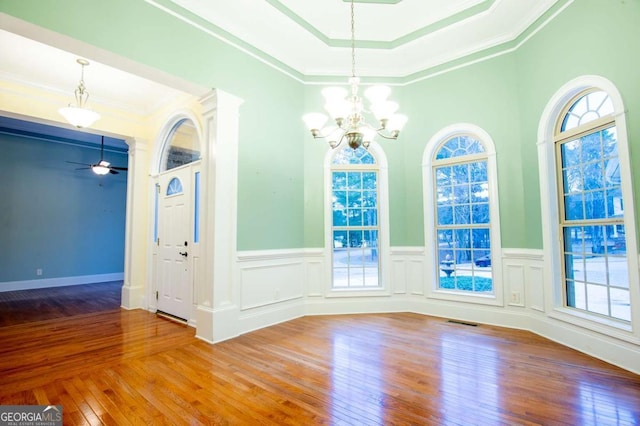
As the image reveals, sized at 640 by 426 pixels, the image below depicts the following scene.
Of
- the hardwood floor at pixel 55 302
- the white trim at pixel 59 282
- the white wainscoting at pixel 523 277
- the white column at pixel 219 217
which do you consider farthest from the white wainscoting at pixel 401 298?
the white trim at pixel 59 282

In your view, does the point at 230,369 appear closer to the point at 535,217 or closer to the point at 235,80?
the point at 235,80

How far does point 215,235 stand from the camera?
3467 mm

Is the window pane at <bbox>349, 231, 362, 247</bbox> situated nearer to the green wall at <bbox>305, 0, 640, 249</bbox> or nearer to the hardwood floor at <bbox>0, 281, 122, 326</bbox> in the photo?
the green wall at <bbox>305, 0, 640, 249</bbox>

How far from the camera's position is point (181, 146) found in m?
4.65

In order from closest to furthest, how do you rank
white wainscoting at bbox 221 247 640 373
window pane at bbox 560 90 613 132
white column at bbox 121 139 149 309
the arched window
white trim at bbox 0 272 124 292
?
1. window pane at bbox 560 90 613 132
2. white wainscoting at bbox 221 247 640 373
3. the arched window
4. white column at bbox 121 139 149 309
5. white trim at bbox 0 272 124 292

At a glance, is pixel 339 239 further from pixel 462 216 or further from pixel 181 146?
pixel 181 146

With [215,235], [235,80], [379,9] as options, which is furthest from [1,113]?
[379,9]

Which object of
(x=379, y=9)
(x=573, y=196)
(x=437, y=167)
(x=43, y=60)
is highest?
(x=379, y=9)

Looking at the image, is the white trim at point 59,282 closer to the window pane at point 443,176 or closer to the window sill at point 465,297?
the window sill at point 465,297

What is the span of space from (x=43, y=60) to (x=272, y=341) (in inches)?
172

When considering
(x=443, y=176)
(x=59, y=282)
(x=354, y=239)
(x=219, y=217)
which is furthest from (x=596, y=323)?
(x=59, y=282)

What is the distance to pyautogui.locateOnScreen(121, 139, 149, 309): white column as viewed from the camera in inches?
196

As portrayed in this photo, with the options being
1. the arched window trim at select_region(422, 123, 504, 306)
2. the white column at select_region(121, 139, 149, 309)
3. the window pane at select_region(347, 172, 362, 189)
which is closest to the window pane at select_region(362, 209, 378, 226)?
the window pane at select_region(347, 172, 362, 189)

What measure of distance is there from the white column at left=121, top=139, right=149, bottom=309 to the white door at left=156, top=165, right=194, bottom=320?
1.39 ft
